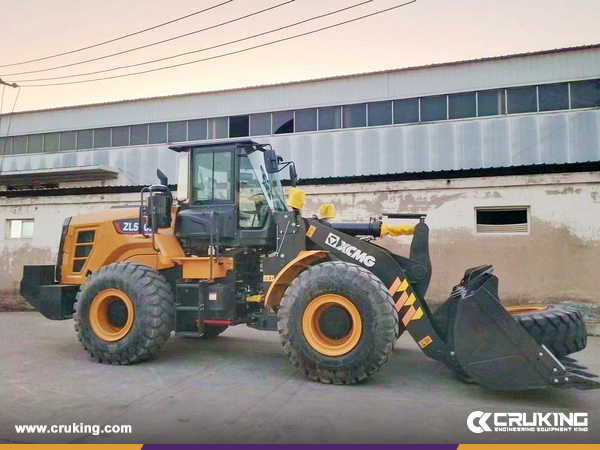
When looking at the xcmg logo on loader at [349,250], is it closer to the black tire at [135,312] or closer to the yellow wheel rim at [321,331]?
the yellow wheel rim at [321,331]

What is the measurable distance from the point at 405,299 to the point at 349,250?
0.91 m

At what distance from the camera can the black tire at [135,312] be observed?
6.41 meters

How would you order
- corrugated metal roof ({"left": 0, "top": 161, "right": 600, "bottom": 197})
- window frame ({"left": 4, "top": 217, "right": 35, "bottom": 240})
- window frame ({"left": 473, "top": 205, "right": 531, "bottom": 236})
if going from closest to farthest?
corrugated metal roof ({"left": 0, "top": 161, "right": 600, "bottom": 197}) → window frame ({"left": 473, "top": 205, "right": 531, "bottom": 236}) → window frame ({"left": 4, "top": 217, "right": 35, "bottom": 240})

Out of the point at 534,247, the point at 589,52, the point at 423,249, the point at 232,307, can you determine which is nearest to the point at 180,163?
the point at 232,307

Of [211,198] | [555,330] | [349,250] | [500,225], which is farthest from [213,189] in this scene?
[500,225]

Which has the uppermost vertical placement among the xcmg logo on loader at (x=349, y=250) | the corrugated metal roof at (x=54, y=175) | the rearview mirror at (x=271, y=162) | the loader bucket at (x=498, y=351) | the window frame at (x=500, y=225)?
the corrugated metal roof at (x=54, y=175)

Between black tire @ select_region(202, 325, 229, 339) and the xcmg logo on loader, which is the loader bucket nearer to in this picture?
the xcmg logo on loader

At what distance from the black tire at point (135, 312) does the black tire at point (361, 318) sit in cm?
168

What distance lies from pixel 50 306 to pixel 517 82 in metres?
16.6

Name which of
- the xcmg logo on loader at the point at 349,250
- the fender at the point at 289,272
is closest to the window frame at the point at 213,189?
the fender at the point at 289,272

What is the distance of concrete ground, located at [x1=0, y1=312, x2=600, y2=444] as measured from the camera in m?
4.20

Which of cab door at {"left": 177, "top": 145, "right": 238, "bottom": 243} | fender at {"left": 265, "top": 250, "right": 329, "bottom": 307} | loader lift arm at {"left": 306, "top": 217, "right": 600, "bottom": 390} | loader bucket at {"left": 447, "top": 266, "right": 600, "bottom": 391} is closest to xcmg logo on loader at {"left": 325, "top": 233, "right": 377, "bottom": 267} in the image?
loader lift arm at {"left": 306, "top": 217, "right": 600, "bottom": 390}

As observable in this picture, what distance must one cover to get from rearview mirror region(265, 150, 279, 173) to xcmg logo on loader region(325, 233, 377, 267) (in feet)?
4.26

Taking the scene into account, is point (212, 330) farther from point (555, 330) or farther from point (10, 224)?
point (10, 224)
